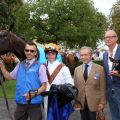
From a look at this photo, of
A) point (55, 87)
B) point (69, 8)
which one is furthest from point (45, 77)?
point (69, 8)

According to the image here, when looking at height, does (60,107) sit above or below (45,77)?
below

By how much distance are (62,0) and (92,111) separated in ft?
132

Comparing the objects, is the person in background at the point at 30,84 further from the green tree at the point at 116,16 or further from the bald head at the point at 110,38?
the green tree at the point at 116,16

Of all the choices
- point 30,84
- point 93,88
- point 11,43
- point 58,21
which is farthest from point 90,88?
point 58,21

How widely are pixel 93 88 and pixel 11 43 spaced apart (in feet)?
9.87

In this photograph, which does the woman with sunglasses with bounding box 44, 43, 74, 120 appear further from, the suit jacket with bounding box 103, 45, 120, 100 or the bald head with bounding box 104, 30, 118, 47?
the bald head with bounding box 104, 30, 118, 47

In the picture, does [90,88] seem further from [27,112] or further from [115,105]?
[27,112]

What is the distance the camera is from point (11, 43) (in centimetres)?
891

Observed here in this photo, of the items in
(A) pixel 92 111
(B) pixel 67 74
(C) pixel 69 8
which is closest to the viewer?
(B) pixel 67 74

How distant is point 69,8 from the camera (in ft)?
149

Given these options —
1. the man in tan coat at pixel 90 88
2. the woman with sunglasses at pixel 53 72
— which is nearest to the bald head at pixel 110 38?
the man in tan coat at pixel 90 88

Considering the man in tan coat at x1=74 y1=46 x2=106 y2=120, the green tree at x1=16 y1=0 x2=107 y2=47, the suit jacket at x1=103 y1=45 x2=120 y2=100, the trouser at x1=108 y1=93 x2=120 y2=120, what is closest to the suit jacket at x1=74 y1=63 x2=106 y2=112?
the man in tan coat at x1=74 y1=46 x2=106 y2=120

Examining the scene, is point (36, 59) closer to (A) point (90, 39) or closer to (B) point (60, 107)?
(B) point (60, 107)

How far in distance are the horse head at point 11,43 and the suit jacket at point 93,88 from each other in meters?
2.72
